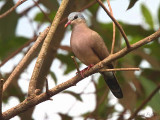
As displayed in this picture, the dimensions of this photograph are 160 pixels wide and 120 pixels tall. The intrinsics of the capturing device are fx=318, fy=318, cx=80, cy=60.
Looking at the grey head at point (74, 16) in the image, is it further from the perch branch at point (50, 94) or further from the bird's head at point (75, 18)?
the perch branch at point (50, 94)

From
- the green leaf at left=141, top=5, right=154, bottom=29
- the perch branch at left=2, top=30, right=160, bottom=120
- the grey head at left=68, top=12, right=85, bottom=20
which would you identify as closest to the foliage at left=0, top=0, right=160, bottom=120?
the green leaf at left=141, top=5, right=154, bottom=29

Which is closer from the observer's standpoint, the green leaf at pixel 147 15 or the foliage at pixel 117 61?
the foliage at pixel 117 61

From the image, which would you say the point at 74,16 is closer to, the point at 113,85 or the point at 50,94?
the point at 113,85

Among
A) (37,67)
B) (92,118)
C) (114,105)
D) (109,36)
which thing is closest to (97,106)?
(92,118)

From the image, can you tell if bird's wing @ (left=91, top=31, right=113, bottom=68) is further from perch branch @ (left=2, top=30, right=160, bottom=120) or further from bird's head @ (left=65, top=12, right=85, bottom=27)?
perch branch @ (left=2, top=30, right=160, bottom=120)

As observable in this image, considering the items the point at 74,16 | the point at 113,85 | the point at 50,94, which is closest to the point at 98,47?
the point at 113,85

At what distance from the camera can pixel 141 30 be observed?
421cm

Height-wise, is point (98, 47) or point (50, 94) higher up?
point (50, 94)

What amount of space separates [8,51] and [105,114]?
1.47m

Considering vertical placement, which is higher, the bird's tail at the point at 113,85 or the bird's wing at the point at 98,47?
the bird's wing at the point at 98,47

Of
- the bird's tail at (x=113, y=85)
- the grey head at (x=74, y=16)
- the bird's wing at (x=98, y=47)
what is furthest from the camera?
the grey head at (x=74, y=16)

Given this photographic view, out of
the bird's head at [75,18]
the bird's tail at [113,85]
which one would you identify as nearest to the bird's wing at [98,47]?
the bird's tail at [113,85]

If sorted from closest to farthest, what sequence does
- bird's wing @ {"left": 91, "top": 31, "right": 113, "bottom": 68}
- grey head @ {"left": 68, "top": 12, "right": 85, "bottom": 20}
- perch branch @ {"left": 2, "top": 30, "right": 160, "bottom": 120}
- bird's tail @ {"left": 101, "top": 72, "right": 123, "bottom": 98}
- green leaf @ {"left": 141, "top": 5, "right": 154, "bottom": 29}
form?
perch branch @ {"left": 2, "top": 30, "right": 160, "bottom": 120}
bird's wing @ {"left": 91, "top": 31, "right": 113, "bottom": 68}
bird's tail @ {"left": 101, "top": 72, "right": 123, "bottom": 98}
grey head @ {"left": 68, "top": 12, "right": 85, "bottom": 20}
green leaf @ {"left": 141, "top": 5, "right": 154, "bottom": 29}

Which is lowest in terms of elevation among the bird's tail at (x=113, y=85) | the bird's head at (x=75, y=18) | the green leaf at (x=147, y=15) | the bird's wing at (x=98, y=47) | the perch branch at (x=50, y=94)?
the green leaf at (x=147, y=15)
